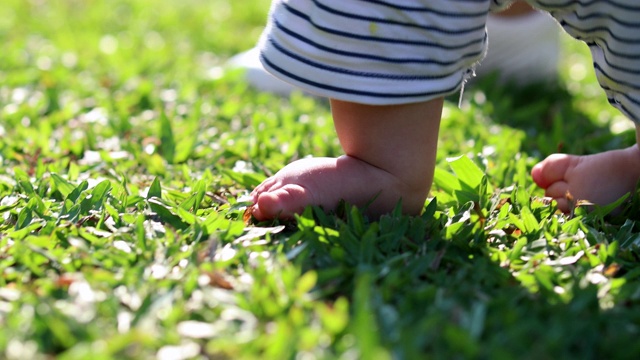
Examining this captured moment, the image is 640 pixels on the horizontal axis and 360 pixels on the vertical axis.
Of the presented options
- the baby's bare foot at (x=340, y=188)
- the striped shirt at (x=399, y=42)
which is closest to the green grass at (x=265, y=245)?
the baby's bare foot at (x=340, y=188)

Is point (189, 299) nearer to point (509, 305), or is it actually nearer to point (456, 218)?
point (509, 305)

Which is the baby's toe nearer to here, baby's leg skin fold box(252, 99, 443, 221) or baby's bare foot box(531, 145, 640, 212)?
baby's bare foot box(531, 145, 640, 212)

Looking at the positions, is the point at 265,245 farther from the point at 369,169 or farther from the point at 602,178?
the point at 602,178

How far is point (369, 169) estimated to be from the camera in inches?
Answer: 58.1

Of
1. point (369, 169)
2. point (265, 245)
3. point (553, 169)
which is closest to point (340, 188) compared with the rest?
point (369, 169)

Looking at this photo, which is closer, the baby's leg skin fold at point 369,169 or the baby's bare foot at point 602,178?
the baby's leg skin fold at point 369,169

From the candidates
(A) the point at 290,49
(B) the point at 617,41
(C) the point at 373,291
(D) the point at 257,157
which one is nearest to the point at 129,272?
(C) the point at 373,291

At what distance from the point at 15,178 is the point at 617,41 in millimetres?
1200

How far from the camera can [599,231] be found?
57.9 inches

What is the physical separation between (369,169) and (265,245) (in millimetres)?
258

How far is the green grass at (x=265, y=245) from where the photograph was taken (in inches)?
40.4

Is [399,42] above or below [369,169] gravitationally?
above

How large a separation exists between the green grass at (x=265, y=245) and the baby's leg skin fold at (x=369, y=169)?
43 mm

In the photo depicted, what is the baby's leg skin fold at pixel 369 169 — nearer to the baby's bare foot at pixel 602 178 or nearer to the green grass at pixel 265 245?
the green grass at pixel 265 245
